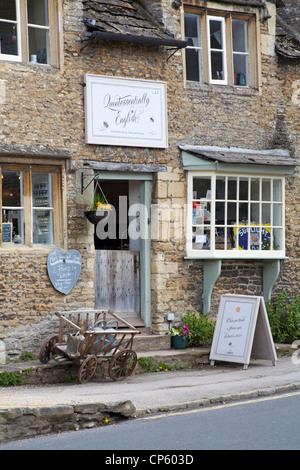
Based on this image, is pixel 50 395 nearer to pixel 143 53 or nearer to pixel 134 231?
pixel 134 231

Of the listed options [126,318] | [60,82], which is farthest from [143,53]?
[126,318]

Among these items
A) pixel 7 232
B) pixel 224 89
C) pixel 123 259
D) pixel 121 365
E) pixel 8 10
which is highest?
pixel 8 10

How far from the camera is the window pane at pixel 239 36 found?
1480 cm

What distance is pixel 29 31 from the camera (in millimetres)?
12586

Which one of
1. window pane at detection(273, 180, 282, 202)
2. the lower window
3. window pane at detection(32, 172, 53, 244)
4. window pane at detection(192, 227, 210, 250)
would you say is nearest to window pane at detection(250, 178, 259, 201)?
window pane at detection(273, 180, 282, 202)

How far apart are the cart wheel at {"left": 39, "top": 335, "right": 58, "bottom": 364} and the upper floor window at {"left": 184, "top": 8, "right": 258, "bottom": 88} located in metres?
5.79

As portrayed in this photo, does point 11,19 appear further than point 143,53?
No

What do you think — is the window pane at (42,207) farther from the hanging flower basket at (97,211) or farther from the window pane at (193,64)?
the window pane at (193,64)

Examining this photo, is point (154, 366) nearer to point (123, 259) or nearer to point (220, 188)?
point (123, 259)

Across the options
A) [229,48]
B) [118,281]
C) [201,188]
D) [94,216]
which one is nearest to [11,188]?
[94,216]

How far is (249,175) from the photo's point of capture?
14.4m

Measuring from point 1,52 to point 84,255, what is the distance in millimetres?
3710

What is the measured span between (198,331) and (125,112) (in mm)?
4251

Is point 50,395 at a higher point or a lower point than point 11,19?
lower
